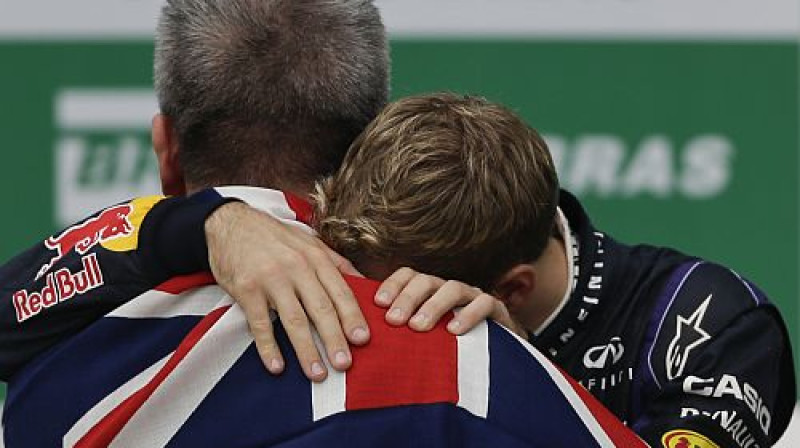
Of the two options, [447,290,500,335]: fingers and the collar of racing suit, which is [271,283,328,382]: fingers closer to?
[447,290,500,335]: fingers

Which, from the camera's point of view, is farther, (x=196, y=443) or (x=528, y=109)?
(x=528, y=109)

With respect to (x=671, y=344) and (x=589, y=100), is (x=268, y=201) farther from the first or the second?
(x=589, y=100)

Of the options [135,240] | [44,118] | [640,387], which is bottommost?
[44,118]

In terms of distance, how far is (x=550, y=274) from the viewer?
147 cm

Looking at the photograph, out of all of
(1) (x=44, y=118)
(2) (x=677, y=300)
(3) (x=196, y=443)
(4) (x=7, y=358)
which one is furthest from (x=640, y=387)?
(1) (x=44, y=118)

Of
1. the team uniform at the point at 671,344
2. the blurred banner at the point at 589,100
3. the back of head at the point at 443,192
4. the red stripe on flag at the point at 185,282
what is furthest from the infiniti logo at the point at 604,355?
the blurred banner at the point at 589,100

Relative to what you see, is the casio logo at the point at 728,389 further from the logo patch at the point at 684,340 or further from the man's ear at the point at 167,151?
the man's ear at the point at 167,151

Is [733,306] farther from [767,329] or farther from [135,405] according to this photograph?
[135,405]

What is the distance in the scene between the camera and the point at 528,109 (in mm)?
3213

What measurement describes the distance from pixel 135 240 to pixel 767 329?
615mm

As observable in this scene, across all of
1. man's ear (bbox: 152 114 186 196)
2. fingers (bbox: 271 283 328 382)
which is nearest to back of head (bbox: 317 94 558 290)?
fingers (bbox: 271 283 328 382)

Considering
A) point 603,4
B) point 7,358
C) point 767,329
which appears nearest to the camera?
point 7,358

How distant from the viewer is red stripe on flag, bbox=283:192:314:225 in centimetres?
134

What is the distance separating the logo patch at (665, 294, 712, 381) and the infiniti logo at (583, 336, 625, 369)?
8cm
